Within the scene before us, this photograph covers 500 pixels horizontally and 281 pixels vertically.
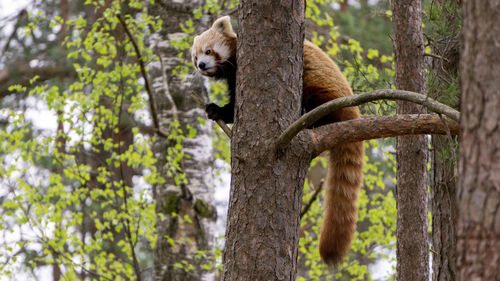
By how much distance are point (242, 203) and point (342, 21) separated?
8426mm

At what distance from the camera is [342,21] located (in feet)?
35.0

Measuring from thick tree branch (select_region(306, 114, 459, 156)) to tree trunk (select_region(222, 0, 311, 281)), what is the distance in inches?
4.6

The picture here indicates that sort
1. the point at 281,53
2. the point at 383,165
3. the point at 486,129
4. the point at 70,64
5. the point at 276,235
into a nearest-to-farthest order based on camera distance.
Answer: the point at 486,129, the point at 276,235, the point at 281,53, the point at 383,165, the point at 70,64

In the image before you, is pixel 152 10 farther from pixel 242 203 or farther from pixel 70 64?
pixel 242 203

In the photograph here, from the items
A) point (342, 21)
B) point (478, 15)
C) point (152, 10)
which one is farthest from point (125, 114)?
point (478, 15)

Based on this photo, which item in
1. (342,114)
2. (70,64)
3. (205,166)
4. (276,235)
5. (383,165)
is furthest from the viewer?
(70,64)

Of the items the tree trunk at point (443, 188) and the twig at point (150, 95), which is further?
the twig at point (150, 95)

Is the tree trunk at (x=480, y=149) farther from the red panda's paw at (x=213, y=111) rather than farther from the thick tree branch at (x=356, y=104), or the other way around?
the red panda's paw at (x=213, y=111)

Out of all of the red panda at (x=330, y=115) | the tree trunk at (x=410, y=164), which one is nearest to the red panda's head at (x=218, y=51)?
the red panda at (x=330, y=115)

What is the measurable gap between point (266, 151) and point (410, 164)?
1.65 m

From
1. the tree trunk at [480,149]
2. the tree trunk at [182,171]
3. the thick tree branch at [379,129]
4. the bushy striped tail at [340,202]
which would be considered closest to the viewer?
the tree trunk at [480,149]

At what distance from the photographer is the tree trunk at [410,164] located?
3969mm

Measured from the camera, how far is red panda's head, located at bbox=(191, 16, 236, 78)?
4699 millimetres

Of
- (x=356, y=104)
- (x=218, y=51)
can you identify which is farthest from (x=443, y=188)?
(x=218, y=51)
